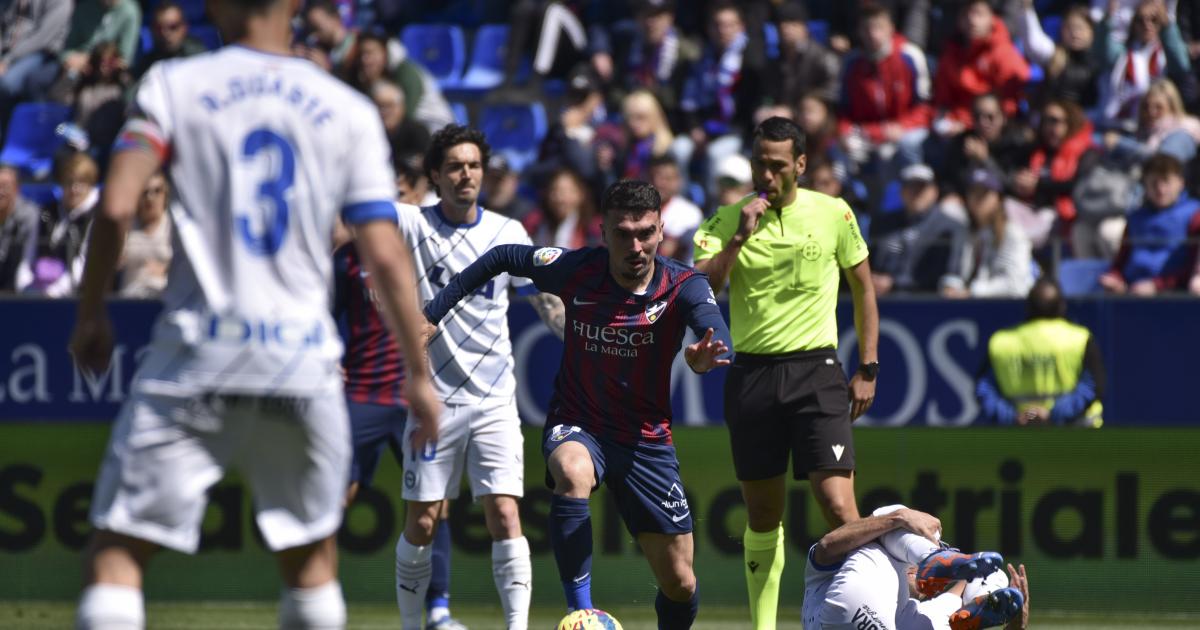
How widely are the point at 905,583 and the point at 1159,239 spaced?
559 centimetres

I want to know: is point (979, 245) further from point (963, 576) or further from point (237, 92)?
point (237, 92)

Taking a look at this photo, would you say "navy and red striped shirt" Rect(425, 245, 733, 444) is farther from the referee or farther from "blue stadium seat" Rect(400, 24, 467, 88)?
"blue stadium seat" Rect(400, 24, 467, 88)

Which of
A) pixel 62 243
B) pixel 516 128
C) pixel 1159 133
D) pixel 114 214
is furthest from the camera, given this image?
pixel 516 128

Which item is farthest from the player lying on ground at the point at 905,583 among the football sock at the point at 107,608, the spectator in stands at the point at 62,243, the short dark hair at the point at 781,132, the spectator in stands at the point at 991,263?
the spectator in stands at the point at 62,243

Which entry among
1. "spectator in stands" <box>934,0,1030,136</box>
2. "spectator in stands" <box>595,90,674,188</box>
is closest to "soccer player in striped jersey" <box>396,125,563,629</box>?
"spectator in stands" <box>595,90,674,188</box>

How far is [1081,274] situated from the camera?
484 inches

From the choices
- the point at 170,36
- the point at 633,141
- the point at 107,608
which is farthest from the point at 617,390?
the point at 170,36

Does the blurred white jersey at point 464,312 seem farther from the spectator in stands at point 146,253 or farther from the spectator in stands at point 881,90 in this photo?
the spectator in stands at point 881,90

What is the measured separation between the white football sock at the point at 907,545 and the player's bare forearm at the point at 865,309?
4.85 feet

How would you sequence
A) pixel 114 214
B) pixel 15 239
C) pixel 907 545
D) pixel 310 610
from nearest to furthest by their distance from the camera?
pixel 114 214, pixel 310 610, pixel 907 545, pixel 15 239

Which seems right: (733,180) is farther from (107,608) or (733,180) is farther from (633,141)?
(107,608)

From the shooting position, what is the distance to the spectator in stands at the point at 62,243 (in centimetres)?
1226

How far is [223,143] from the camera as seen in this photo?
172 inches

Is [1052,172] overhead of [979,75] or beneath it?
beneath
